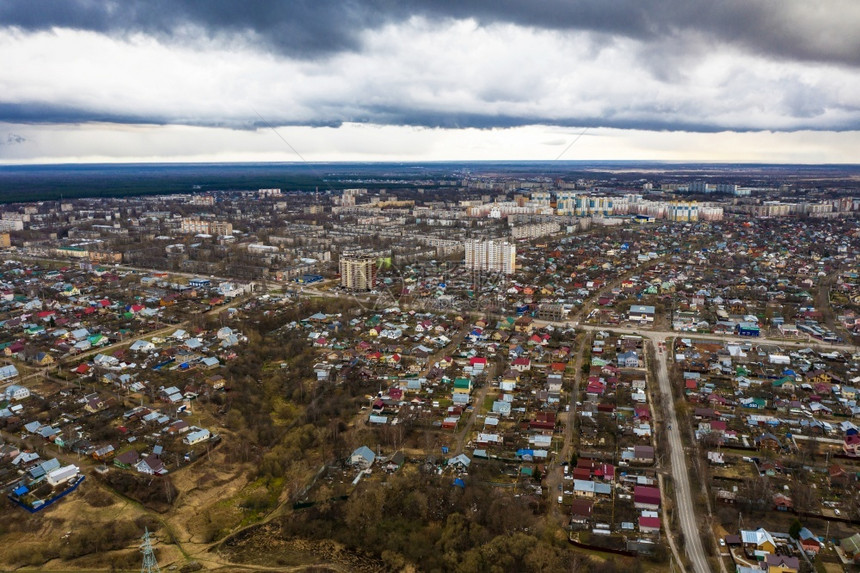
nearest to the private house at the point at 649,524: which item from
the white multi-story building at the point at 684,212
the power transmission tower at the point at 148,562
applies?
the power transmission tower at the point at 148,562

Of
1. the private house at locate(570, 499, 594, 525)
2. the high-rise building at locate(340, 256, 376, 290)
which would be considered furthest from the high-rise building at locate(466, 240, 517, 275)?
the private house at locate(570, 499, 594, 525)

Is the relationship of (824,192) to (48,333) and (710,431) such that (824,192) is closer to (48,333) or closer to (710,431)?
(710,431)

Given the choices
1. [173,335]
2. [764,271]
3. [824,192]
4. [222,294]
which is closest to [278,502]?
[173,335]

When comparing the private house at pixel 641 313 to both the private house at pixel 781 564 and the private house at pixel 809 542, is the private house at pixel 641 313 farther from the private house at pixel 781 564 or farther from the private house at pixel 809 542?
the private house at pixel 781 564

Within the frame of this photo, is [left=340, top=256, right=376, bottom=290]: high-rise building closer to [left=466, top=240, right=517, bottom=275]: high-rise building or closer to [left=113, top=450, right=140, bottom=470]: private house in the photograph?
[left=466, top=240, right=517, bottom=275]: high-rise building

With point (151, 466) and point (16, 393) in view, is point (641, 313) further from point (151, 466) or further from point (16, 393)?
point (16, 393)

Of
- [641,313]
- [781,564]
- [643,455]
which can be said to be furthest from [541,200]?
[781,564]
